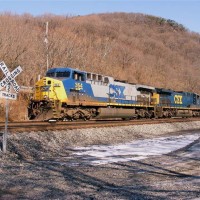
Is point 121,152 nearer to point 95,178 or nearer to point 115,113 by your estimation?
point 95,178

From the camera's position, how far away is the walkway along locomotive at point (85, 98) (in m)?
18.9

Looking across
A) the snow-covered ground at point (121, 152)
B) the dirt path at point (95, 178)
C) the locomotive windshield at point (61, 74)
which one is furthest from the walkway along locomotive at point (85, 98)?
the dirt path at point (95, 178)

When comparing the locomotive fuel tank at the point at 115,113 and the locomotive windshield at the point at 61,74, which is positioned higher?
the locomotive windshield at the point at 61,74

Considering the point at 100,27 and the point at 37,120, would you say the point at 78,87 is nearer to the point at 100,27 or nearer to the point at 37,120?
the point at 37,120

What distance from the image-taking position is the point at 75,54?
141 feet

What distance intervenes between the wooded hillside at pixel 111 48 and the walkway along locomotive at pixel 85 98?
34.4 ft

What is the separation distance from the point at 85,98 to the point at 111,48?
4890 cm

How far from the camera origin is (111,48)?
2709 inches

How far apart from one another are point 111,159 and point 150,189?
395 centimetres

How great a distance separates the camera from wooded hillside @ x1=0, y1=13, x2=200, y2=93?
120ft

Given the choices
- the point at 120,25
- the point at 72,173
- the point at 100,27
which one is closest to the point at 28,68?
the point at 72,173

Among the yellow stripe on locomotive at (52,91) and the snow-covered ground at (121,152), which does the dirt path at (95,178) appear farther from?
the yellow stripe on locomotive at (52,91)

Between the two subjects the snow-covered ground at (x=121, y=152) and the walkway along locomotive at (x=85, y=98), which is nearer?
the snow-covered ground at (x=121, y=152)

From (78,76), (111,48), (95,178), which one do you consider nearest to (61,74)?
(78,76)
